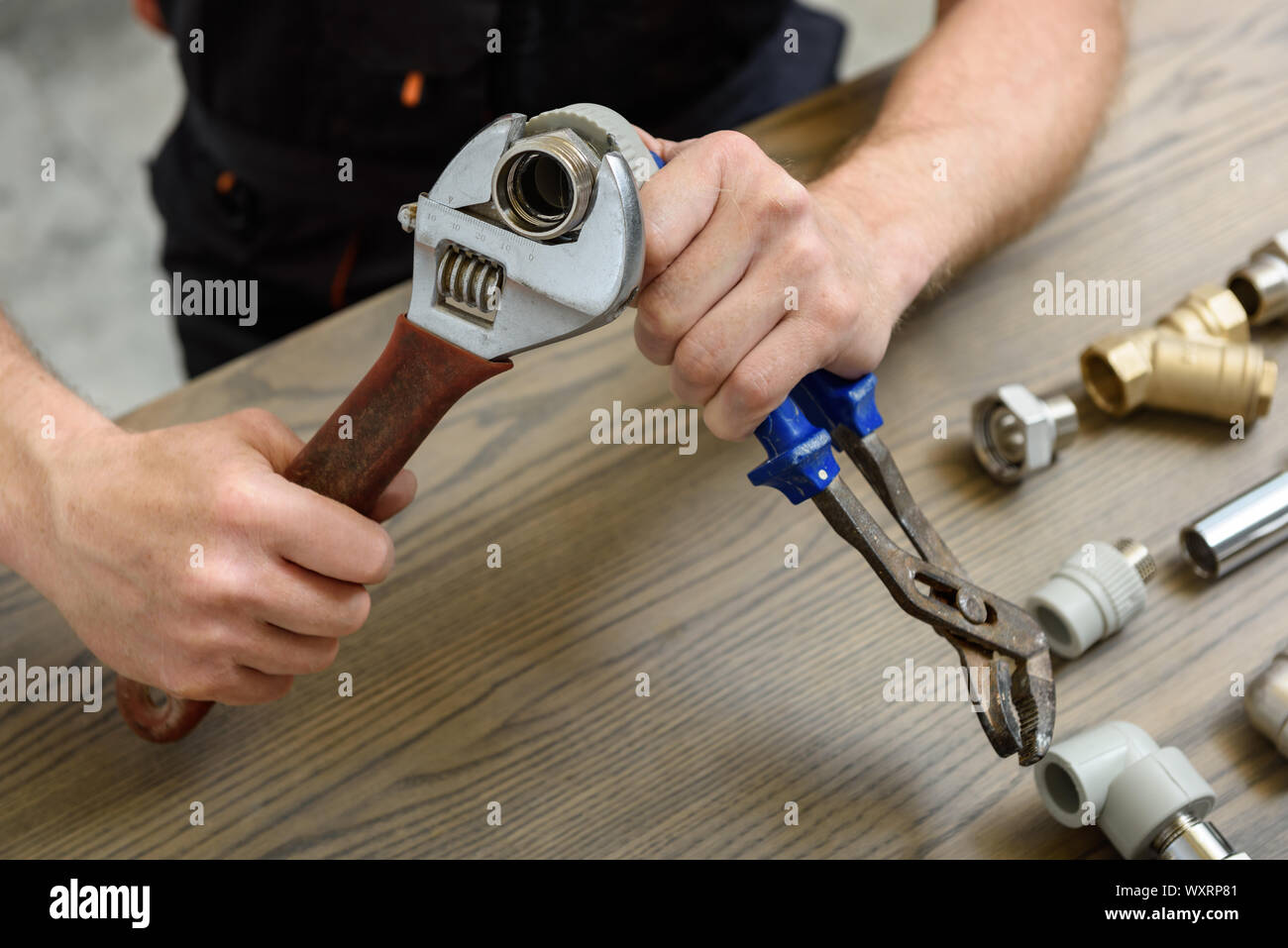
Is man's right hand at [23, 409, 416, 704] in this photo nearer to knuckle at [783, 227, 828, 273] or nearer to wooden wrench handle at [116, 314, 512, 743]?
wooden wrench handle at [116, 314, 512, 743]

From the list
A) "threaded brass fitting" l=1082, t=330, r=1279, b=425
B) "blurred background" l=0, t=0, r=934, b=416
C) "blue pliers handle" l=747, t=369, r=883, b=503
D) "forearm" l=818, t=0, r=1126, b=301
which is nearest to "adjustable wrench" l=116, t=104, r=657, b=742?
"blue pliers handle" l=747, t=369, r=883, b=503

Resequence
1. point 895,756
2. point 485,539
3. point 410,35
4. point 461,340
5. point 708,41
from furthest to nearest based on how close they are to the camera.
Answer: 1. point 708,41
2. point 410,35
3. point 485,539
4. point 895,756
5. point 461,340

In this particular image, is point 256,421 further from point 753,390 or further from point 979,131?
point 979,131

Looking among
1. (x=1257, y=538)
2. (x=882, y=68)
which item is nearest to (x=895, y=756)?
(x=1257, y=538)

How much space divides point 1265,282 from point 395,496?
0.64m

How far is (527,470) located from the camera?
0.80 metres

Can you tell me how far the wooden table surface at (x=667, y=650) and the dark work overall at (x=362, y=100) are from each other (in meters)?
0.18

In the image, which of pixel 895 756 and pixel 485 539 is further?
pixel 485 539

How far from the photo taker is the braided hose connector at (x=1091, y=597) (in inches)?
26.7

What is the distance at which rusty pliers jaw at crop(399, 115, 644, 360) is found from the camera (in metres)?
0.51

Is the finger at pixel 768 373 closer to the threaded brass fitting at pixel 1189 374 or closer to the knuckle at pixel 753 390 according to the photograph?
the knuckle at pixel 753 390

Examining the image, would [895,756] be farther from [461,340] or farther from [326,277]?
[326,277]
